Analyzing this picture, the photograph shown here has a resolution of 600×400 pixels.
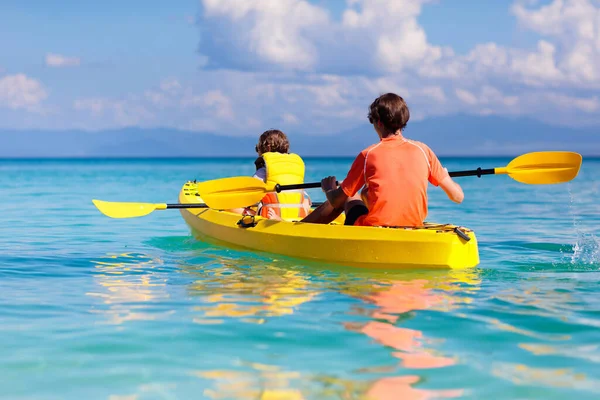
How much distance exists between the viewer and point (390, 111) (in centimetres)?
580

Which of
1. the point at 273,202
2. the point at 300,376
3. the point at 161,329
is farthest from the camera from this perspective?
the point at 273,202

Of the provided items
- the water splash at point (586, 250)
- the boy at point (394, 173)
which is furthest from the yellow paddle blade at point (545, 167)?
the boy at point (394, 173)

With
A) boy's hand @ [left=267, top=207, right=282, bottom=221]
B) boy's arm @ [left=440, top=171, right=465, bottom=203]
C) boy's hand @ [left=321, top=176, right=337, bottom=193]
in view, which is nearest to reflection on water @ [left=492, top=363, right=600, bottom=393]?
boy's arm @ [left=440, top=171, right=465, bottom=203]

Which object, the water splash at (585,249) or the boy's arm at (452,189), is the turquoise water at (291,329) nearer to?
the water splash at (585,249)

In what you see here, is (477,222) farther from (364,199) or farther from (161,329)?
(161,329)

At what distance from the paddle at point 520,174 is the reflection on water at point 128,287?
1.12 metres

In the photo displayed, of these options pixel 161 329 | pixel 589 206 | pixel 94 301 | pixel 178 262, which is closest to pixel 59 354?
pixel 161 329

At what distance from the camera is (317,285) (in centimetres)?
588

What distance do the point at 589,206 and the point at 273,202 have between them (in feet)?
36.0

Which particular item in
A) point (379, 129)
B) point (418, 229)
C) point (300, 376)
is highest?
point (379, 129)

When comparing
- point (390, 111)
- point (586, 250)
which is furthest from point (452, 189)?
point (586, 250)

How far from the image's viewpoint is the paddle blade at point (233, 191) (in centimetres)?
774

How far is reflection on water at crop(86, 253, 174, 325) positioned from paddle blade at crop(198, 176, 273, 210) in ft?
3.10

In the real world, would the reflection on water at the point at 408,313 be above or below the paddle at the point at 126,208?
below
